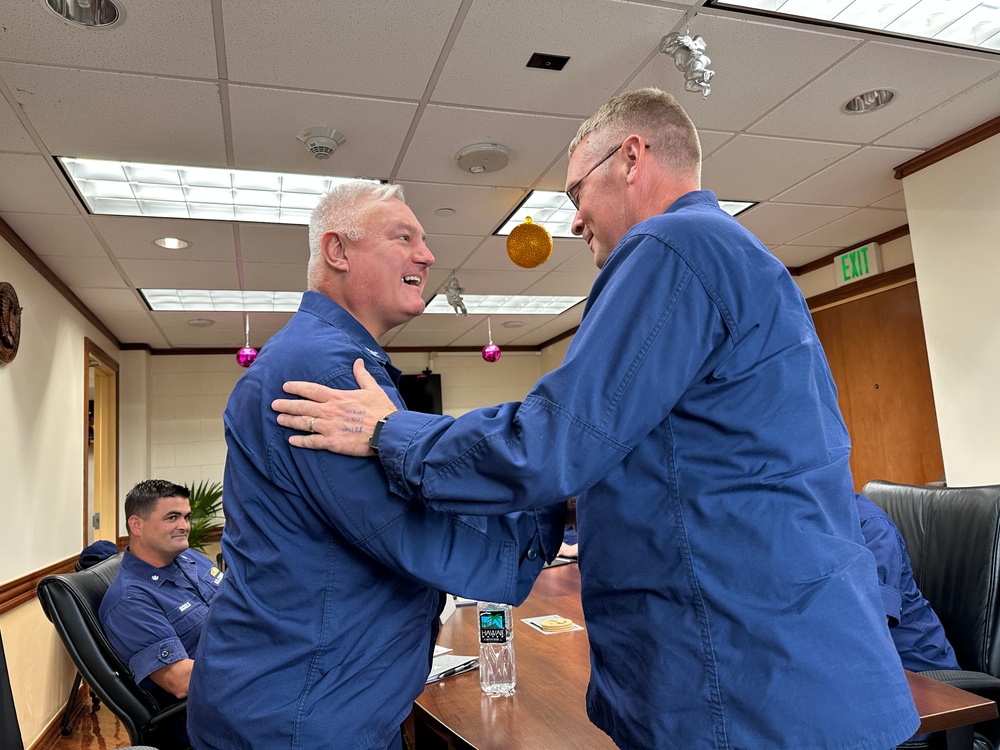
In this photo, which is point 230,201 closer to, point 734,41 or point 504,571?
point 734,41

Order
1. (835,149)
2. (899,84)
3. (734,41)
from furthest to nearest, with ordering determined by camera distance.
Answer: (835,149) → (899,84) → (734,41)

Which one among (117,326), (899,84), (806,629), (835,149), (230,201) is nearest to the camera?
(806,629)

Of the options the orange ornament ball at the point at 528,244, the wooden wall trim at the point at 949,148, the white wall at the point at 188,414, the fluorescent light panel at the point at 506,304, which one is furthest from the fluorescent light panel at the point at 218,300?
the wooden wall trim at the point at 949,148

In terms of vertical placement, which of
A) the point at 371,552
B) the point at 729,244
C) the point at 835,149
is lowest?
the point at 371,552

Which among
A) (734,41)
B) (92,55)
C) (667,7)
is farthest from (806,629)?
(92,55)

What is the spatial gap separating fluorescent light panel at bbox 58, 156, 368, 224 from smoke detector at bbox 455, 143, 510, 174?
62 cm

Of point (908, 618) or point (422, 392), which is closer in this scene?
point (908, 618)

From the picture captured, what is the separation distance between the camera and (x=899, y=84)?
122 inches

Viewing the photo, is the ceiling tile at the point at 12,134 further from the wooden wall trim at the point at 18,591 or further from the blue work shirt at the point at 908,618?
the blue work shirt at the point at 908,618

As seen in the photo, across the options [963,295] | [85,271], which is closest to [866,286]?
[963,295]

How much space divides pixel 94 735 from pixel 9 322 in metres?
2.46

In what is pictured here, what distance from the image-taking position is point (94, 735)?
4.31 meters

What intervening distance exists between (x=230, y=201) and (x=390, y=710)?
135 inches

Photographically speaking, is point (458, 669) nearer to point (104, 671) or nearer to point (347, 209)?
point (347, 209)
